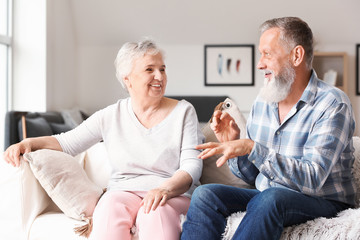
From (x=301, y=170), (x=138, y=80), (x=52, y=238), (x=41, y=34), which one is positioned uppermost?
(x=41, y=34)

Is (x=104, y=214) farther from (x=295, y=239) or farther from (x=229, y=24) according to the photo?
(x=229, y=24)

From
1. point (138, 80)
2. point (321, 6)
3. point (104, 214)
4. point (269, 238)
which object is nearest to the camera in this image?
point (269, 238)

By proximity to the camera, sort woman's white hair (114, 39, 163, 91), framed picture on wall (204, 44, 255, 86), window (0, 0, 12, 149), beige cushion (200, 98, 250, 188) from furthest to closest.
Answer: framed picture on wall (204, 44, 255, 86) → window (0, 0, 12, 149) → beige cushion (200, 98, 250, 188) → woman's white hair (114, 39, 163, 91)

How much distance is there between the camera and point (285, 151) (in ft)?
5.58

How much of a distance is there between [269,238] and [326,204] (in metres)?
0.30

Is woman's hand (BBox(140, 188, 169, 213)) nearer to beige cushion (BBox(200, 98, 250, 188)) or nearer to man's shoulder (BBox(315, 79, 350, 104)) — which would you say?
beige cushion (BBox(200, 98, 250, 188))

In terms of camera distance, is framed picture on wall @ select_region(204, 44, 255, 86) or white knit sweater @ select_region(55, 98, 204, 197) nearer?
white knit sweater @ select_region(55, 98, 204, 197)

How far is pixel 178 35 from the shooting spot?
6199 millimetres

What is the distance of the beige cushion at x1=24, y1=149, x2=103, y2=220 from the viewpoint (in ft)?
6.20

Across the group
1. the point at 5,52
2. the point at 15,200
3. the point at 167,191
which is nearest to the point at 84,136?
the point at 15,200

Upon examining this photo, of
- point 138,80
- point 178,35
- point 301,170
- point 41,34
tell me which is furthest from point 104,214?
point 178,35

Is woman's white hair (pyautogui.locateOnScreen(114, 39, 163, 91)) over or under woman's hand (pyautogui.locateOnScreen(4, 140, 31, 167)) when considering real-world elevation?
over

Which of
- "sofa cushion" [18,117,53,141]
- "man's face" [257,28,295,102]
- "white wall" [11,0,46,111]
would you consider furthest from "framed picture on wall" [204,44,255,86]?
"man's face" [257,28,295,102]

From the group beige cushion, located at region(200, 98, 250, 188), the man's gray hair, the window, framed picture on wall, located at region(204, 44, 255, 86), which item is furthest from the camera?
framed picture on wall, located at region(204, 44, 255, 86)
